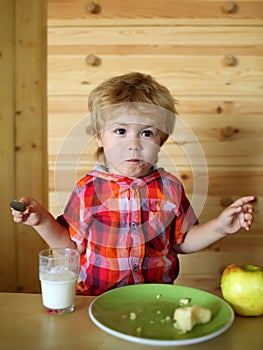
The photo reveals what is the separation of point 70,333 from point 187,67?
984 millimetres

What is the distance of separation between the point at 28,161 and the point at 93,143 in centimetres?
84

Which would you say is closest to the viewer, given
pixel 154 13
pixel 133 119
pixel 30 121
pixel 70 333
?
pixel 70 333

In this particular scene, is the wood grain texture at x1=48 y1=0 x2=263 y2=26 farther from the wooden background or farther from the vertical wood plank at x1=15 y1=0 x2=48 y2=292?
the vertical wood plank at x1=15 y1=0 x2=48 y2=292

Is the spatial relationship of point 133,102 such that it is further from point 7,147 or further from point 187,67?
point 7,147

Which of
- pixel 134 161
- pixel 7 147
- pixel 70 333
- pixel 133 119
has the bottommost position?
pixel 7 147

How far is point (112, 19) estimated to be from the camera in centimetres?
144

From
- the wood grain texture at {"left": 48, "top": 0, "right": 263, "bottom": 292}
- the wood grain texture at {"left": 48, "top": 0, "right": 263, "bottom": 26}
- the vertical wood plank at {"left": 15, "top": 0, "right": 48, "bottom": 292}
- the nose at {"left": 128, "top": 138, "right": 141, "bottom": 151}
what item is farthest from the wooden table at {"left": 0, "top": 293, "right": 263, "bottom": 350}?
the vertical wood plank at {"left": 15, "top": 0, "right": 48, "bottom": 292}

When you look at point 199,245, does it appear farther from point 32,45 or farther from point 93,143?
point 32,45

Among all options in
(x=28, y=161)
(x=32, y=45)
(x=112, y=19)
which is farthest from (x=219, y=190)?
(x=32, y=45)

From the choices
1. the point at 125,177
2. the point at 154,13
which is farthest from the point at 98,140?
the point at 154,13

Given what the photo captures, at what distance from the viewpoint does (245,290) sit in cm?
81

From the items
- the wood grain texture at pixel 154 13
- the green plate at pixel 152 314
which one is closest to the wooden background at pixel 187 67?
the wood grain texture at pixel 154 13

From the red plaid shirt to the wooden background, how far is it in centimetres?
27

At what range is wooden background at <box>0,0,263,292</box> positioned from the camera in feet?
4.70
